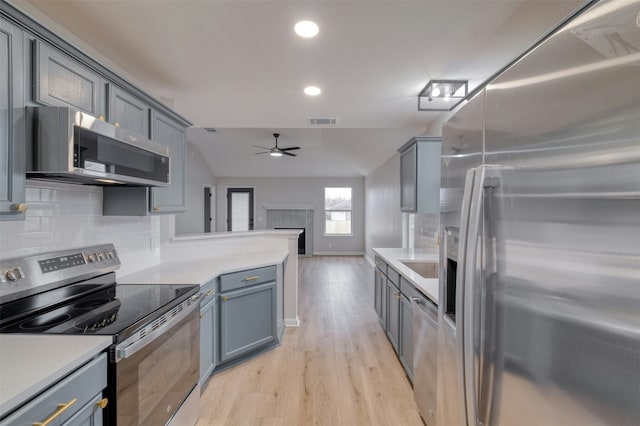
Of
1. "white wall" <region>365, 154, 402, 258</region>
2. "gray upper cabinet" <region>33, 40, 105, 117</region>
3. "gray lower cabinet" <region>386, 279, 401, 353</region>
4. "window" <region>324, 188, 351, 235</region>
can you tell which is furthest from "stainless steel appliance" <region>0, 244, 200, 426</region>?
"window" <region>324, 188, 351, 235</region>

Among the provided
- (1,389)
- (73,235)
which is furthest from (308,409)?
(73,235)

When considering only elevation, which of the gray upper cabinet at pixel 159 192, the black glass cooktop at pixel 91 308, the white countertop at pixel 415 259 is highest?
the gray upper cabinet at pixel 159 192

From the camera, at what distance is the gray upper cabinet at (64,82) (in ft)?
4.41

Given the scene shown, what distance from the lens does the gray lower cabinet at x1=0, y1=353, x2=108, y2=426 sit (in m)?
0.92

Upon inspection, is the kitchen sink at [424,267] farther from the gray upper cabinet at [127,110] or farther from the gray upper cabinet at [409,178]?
the gray upper cabinet at [127,110]

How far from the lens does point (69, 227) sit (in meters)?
1.87

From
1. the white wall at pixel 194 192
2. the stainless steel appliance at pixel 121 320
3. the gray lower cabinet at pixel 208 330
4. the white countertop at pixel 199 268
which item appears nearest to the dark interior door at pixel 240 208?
the white wall at pixel 194 192

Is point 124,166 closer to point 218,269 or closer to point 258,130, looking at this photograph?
point 218,269

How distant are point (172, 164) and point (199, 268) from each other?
922 mm

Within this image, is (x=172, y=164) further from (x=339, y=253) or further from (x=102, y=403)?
(x=339, y=253)

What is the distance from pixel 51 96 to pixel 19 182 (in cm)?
43

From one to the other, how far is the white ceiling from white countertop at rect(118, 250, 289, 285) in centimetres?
162

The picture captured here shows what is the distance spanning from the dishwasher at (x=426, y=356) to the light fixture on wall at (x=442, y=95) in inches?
71.5

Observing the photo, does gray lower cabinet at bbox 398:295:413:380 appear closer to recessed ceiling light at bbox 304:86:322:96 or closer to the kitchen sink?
the kitchen sink
